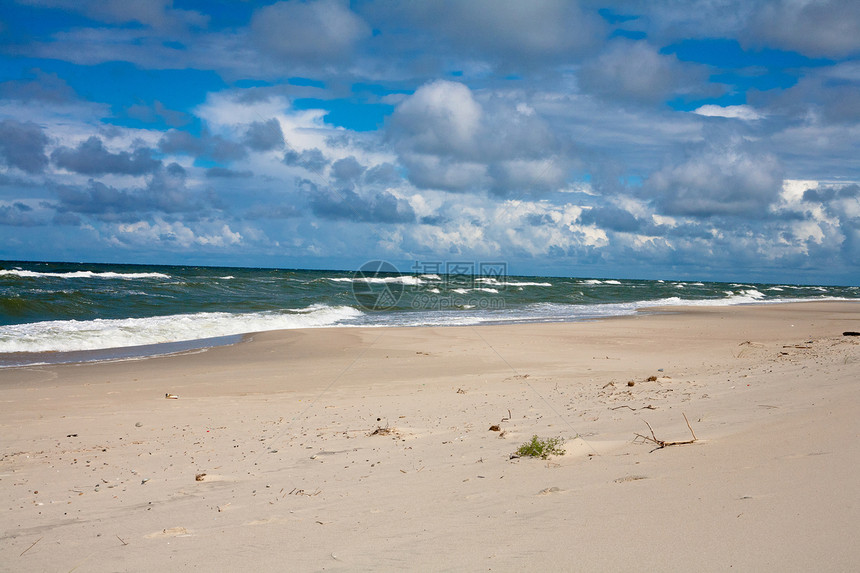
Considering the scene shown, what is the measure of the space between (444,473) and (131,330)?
15485 mm

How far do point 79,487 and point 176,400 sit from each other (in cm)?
393

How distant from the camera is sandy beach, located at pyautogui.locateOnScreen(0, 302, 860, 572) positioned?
307cm

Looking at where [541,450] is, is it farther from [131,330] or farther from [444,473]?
[131,330]

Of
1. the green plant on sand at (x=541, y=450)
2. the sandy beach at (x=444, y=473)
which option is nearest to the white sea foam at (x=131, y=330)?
the sandy beach at (x=444, y=473)

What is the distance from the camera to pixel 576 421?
595 centimetres

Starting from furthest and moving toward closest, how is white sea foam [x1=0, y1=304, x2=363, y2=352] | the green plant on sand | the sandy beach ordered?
white sea foam [x1=0, y1=304, x2=363, y2=352]
the green plant on sand
the sandy beach

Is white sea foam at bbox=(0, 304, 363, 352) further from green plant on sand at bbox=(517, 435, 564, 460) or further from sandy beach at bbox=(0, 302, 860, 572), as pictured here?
green plant on sand at bbox=(517, 435, 564, 460)

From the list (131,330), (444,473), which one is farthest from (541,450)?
(131,330)

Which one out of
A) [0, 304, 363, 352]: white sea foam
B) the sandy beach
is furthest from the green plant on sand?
[0, 304, 363, 352]: white sea foam

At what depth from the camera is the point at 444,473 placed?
179 inches

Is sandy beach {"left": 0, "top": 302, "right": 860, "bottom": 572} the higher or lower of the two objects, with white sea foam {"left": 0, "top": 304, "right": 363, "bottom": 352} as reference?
higher

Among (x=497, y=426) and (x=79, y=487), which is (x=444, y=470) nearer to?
(x=497, y=426)

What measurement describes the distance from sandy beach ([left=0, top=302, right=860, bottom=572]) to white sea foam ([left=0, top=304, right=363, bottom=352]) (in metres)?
5.57

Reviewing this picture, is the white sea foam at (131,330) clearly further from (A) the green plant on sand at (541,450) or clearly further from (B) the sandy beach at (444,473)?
(A) the green plant on sand at (541,450)
